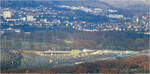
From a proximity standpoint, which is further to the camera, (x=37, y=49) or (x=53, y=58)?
(x=37, y=49)

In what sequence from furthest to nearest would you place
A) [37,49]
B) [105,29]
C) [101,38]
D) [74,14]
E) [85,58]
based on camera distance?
1. [74,14]
2. [105,29]
3. [101,38]
4. [37,49]
5. [85,58]

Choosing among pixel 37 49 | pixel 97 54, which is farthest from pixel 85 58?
pixel 37 49

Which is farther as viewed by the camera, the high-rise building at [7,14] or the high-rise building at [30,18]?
the high-rise building at [7,14]

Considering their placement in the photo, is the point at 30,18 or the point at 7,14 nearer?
the point at 30,18

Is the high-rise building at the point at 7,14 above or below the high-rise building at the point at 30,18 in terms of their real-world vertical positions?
above

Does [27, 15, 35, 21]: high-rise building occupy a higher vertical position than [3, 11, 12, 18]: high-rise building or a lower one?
lower

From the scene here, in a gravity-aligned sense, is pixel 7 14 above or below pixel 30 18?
above

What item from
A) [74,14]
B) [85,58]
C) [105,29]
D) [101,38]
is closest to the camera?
[85,58]

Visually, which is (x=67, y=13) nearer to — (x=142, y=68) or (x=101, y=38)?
(x=101, y=38)

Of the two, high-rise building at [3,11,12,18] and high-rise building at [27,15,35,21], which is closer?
high-rise building at [27,15,35,21]

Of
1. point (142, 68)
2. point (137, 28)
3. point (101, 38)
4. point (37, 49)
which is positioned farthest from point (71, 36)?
point (142, 68)
